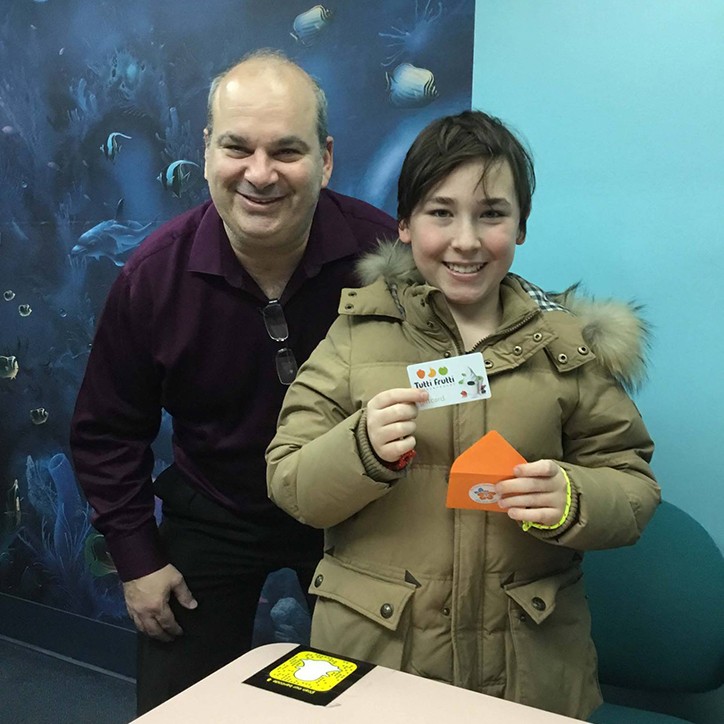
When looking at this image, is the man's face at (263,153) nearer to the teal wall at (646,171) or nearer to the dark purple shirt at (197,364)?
the dark purple shirt at (197,364)

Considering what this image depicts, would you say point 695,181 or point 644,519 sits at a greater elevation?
point 695,181

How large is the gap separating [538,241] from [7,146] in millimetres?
2143

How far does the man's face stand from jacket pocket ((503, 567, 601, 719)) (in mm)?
920

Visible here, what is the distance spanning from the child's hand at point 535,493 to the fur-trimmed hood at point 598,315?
9.9 inches

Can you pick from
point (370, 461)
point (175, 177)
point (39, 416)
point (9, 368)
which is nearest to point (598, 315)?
point (370, 461)

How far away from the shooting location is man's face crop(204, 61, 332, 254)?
154 cm

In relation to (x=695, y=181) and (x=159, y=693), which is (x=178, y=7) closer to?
(x=695, y=181)

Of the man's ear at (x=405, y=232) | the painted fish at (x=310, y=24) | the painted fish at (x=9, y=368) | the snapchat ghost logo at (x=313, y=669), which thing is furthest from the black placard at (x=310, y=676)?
the painted fish at (x=9, y=368)

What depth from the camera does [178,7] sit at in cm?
243

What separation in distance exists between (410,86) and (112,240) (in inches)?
50.1

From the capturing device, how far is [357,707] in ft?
3.20

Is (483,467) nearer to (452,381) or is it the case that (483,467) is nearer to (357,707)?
(452,381)

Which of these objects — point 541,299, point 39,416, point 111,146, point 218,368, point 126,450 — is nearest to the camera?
point 541,299

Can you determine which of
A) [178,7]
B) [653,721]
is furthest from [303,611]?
[178,7]
